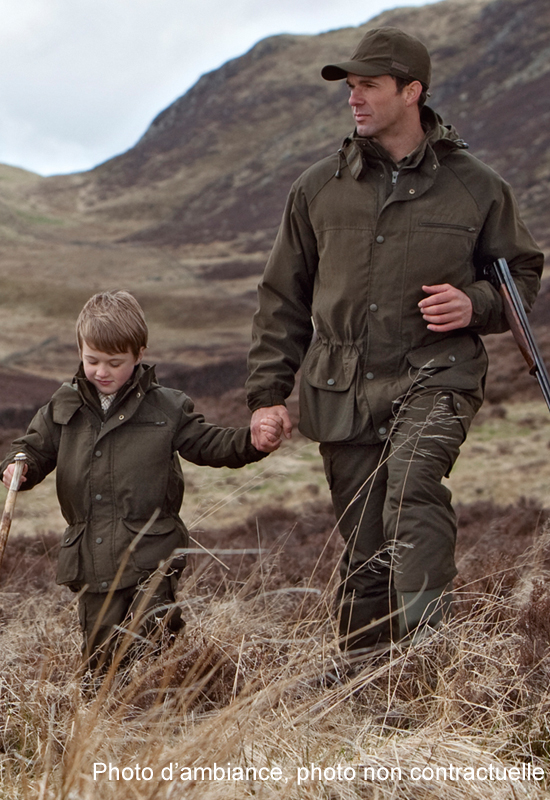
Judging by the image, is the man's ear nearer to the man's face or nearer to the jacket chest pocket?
the man's face

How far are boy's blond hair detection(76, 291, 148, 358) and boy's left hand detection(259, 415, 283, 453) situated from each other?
57cm

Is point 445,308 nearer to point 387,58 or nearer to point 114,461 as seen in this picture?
point 387,58

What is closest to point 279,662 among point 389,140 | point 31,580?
point 389,140

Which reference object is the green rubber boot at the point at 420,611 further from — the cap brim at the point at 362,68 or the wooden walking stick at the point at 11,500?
the cap brim at the point at 362,68

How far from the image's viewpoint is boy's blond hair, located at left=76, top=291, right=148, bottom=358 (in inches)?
125

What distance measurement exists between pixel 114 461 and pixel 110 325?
502 millimetres

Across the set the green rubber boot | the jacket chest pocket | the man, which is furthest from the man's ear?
the green rubber boot

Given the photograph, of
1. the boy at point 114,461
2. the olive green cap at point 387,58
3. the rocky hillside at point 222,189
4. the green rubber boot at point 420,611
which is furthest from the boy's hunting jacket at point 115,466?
the rocky hillside at point 222,189

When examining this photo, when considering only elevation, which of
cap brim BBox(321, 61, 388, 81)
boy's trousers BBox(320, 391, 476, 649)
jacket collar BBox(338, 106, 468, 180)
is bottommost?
boy's trousers BBox(320, 391, 476, 649)

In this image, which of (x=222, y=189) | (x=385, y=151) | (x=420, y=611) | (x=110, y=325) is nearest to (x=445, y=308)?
(x=385, y=151)

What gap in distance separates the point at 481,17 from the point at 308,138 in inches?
906

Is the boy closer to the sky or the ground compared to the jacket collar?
closer to the ground

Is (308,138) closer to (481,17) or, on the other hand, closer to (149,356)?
(481,17)

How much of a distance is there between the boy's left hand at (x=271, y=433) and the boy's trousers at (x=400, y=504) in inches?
11.8
